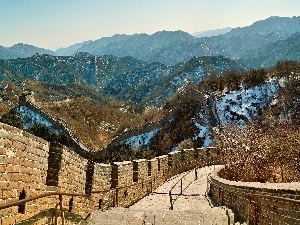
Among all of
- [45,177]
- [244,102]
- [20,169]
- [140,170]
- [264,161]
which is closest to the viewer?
[20,169]

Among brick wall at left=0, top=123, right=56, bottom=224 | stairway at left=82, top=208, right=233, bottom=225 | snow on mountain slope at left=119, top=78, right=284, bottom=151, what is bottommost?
stairway at left=82, top=208, right=233, bottom=225

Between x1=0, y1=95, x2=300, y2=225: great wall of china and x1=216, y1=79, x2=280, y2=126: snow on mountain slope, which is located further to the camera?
x1=216, y1=79, x2=280, y2=126: snow on mountain slope

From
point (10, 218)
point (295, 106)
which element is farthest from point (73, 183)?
point (295, 106)

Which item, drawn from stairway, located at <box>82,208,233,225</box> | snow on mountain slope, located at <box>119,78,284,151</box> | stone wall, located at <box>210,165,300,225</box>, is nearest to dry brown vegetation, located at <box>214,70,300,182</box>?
stone wall, located at <box>210,165,300,225</box>

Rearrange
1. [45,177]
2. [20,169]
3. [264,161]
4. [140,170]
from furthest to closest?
[140,170], [264,161], [45,177], [20,169]

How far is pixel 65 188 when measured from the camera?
7289 millimetres

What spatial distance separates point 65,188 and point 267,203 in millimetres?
3653

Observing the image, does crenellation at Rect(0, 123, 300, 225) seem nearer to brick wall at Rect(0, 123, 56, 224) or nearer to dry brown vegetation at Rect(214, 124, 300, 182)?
brick wall at Rect(0, 123, 56, 224)

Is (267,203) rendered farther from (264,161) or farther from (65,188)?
(264,161)

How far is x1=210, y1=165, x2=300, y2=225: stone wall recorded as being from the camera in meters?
5.84

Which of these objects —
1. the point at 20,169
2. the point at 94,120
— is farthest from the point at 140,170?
the point at 94,120

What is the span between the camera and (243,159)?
46.7 ft

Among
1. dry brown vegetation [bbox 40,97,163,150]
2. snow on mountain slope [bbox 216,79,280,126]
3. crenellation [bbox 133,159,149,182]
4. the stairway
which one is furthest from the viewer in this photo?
dry brown vegetation [bbox 40,97,163,150]

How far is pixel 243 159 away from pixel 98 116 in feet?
259
